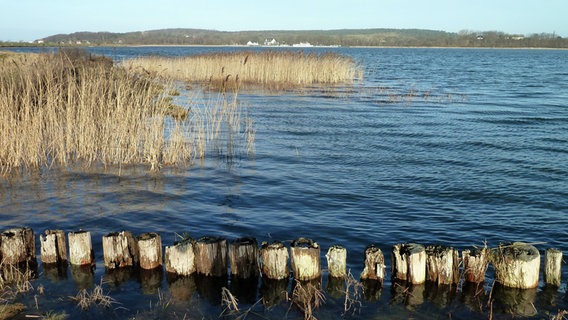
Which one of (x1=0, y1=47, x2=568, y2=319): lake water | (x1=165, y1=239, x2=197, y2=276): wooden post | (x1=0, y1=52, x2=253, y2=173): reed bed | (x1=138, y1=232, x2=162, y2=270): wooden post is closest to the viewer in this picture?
(x1=0, y1=47, x2=568, y2=319): lake water

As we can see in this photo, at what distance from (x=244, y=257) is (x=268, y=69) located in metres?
28.4

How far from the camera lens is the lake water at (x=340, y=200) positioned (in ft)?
20.7

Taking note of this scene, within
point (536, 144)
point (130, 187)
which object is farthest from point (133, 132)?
point (536, 144)

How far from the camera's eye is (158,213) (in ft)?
32.3

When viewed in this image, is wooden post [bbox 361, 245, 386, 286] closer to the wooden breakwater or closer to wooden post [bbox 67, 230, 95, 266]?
the wooden breakwater

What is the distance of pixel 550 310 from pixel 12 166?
11449 millimetres

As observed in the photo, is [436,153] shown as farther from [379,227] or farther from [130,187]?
[130,187]

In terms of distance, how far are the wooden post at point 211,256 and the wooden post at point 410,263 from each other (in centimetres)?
220

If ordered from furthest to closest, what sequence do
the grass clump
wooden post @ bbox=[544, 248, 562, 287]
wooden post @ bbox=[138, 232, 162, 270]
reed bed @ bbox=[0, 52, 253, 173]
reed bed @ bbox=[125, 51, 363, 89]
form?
reed bed @ bbox=[125, 51, 363, 89], reed bed @ bbox=[0, 52, 253, 173], wooden post @ bbox=[138, 232, 162, 270], wooden post @ bbox=[544, 248, 562, 287], the grass clump

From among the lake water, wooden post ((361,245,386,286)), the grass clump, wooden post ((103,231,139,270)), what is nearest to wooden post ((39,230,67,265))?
the lake water

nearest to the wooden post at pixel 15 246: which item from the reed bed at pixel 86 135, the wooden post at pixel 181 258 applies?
the wooden post at pixel 181 258

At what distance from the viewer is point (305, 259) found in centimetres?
A: 649

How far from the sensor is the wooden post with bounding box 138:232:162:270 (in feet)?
22.2

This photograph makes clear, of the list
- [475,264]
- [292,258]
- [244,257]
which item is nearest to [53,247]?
[244,257]
